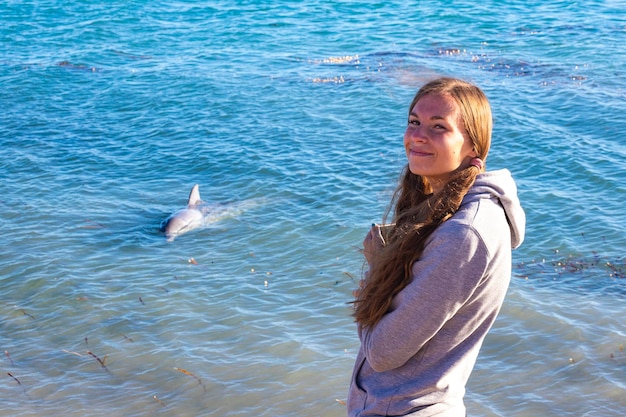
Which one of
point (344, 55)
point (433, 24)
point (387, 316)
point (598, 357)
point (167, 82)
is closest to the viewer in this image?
point (387, 316)

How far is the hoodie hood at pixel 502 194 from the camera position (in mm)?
2604

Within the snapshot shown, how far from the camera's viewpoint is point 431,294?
2500mm

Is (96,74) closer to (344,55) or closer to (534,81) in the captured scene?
(344,55)

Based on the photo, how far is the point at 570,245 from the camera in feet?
28.4

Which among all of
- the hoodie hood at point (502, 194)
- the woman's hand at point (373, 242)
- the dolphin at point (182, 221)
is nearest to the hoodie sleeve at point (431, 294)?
the hoodie hood at point (502, 194)

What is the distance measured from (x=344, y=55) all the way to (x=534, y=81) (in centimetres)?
508

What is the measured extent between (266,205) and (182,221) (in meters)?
1.26

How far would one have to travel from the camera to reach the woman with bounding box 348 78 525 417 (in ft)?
8.16

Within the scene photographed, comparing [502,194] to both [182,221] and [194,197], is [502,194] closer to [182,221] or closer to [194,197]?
[182,221]

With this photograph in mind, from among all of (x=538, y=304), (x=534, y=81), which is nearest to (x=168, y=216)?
(x=538, y=304)

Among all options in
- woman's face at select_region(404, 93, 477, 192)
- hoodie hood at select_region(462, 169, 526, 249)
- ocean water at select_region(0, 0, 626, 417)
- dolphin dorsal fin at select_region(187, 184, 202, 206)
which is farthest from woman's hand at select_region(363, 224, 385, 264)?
dolphin dorsal fin at select_region(187, 184, 202, 206)

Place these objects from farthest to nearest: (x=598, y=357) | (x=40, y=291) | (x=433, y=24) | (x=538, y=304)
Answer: (x=433, y=24) → (x=40, y=291) → (x=538, y=304) → (x=598, y=357)

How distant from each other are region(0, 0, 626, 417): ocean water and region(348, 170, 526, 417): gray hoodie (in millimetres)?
3340

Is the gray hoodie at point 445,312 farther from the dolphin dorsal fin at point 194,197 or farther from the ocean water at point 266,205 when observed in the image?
the dolphin dorsal fin at point 194,197
